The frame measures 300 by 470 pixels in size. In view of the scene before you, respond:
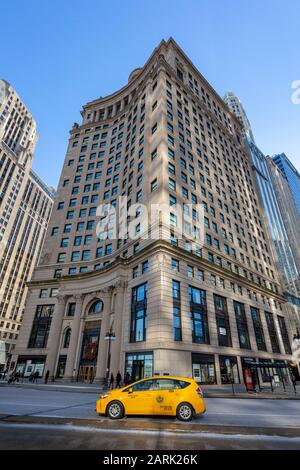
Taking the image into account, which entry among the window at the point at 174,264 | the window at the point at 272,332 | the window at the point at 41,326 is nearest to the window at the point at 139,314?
the window at the point at 174,264

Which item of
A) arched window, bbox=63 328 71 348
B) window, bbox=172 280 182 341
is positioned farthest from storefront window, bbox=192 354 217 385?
arched window, bbox=63 328 71 348

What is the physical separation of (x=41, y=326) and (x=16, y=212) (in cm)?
8691

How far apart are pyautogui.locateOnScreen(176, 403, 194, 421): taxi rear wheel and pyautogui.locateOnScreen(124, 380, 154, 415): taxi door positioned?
1040 millimetres

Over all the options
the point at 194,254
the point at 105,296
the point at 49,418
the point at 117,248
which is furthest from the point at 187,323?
the point at 49,418

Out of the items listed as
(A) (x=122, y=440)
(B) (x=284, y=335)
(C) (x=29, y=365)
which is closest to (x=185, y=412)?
(A) (x=122, y=440)

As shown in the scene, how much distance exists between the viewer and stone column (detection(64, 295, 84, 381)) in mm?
32844

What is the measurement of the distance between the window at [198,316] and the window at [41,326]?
23.9 m

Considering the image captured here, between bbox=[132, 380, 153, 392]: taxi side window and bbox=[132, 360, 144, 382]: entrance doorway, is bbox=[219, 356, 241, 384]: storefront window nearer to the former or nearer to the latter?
bbox=[132, 360, 144, 382]: entrance doorway

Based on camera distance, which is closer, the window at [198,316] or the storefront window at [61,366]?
the window at [198,316]

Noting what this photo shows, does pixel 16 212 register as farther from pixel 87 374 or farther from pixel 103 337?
pixel 103 337

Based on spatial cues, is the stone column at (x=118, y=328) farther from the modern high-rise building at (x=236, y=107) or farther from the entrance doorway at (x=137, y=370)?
the modern high-rise building at (x=236, y=107)

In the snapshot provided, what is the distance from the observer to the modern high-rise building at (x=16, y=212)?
311ft

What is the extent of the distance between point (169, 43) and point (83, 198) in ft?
140

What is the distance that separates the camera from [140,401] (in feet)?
29.7
